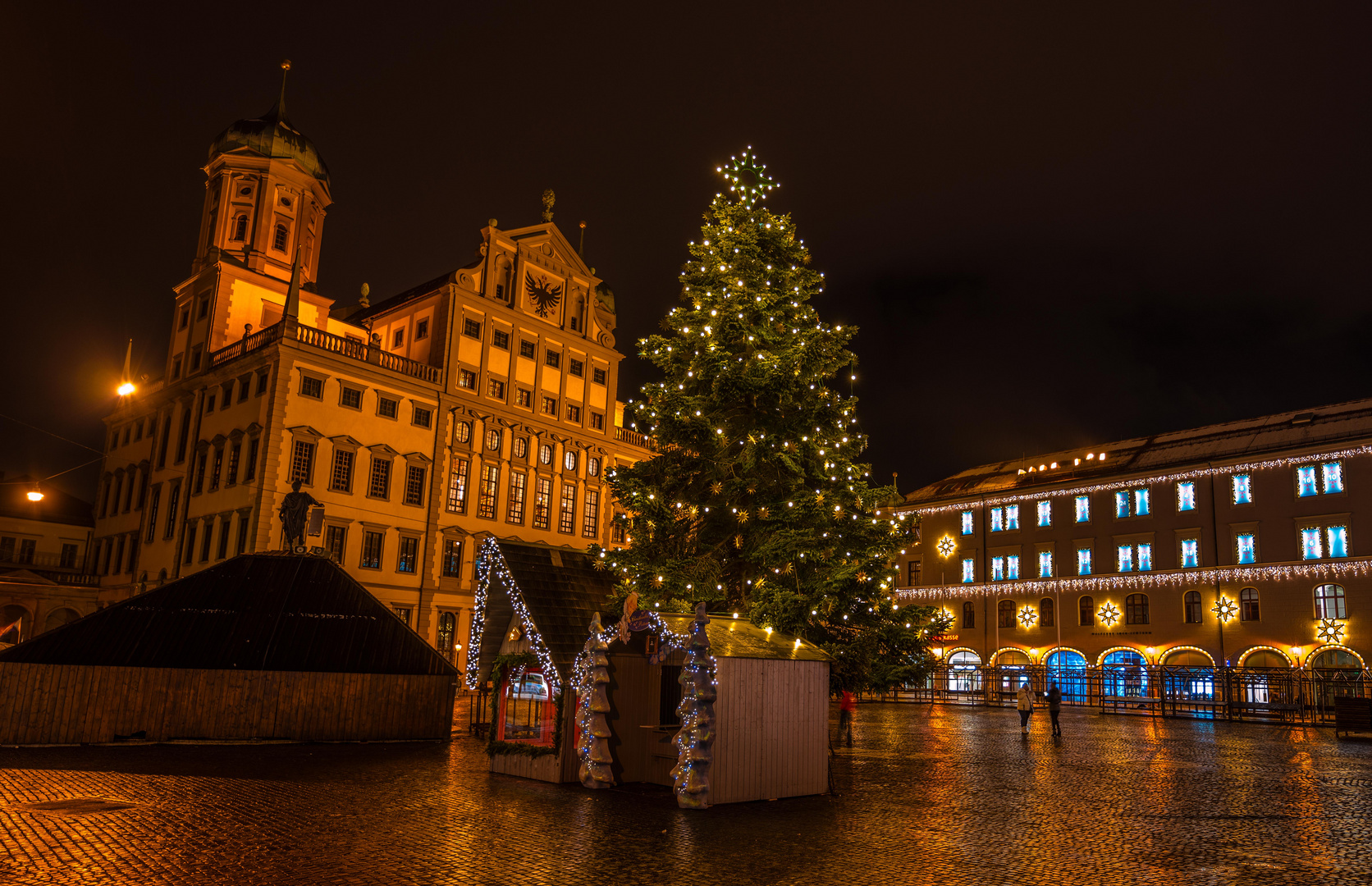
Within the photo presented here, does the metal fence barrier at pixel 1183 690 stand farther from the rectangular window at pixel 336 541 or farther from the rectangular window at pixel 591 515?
the rectangular window at pixel 336 541

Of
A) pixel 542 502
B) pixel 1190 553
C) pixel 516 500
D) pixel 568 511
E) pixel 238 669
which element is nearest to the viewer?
pixel 238 669

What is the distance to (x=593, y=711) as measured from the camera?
576 inches

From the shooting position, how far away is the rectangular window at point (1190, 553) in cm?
4828

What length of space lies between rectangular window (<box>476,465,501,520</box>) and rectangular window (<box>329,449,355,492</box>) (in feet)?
21.5

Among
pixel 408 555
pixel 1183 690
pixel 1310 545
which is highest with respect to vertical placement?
pixel 1310 545

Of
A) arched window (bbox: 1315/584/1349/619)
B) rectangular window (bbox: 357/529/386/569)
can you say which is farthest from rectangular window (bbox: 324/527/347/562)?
arched window (bbox: 1315/584/1349/619)

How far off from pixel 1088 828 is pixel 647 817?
17.8 ft

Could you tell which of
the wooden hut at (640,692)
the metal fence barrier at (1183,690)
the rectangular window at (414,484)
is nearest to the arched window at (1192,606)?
the metal fence barrier at (1183,690)

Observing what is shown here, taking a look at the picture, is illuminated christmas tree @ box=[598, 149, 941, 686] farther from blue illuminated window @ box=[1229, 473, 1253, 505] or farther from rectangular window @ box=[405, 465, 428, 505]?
blue illuminated window @ box=[1229, 473, 1253, 505]

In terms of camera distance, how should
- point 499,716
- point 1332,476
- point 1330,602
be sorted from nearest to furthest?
point 499,716, point 1330,602, point 1332,476

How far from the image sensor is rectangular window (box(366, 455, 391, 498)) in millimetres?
42062

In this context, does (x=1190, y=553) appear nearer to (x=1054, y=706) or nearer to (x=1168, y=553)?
(x=1168, y=553)

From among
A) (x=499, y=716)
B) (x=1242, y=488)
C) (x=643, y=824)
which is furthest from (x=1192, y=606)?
(x=643, y=824)

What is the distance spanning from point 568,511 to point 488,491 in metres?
4.97
